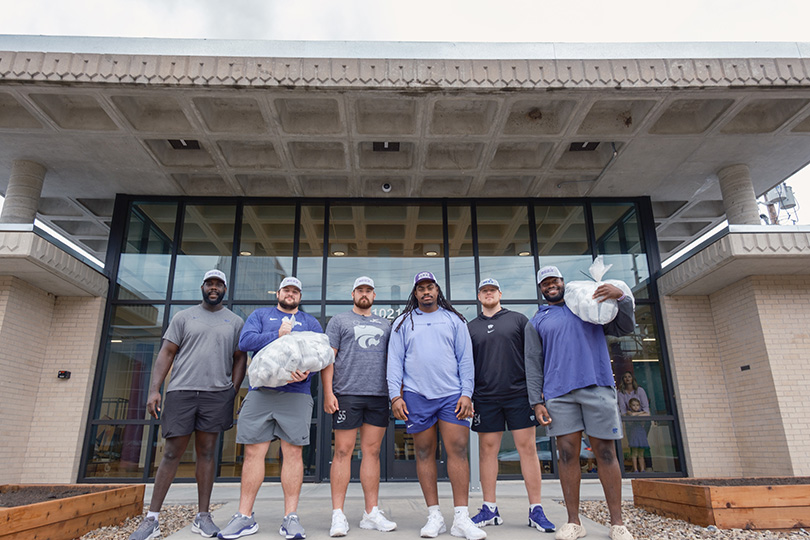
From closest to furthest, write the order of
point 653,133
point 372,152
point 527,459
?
point 527,459 → point 653,133 → point 372,152

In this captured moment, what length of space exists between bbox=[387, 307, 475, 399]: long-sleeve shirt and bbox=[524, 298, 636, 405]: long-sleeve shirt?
18.4 inches

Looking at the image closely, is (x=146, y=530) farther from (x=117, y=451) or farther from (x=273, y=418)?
(x=117, y=451)

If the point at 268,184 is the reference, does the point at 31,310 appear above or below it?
below

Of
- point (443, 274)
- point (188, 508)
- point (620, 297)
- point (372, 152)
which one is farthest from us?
point (443, 274)

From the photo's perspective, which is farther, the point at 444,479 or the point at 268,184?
the point at 268,184

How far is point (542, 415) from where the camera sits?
11.5ft

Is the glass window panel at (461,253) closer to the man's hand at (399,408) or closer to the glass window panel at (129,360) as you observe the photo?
the glass window panel at (129,360)

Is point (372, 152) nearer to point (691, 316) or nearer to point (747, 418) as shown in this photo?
point (691, 316)

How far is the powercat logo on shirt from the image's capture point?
12.3 ft

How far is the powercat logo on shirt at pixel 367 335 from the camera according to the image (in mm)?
3738

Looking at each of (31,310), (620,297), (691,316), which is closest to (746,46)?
(691,316)

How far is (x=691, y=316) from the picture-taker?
820 cm

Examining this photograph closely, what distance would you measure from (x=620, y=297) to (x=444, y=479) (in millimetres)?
5170

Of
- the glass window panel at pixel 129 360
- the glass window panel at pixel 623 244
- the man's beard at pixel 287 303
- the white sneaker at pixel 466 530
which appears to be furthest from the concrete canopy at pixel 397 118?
the white sneaker at pixel 466 530
